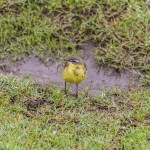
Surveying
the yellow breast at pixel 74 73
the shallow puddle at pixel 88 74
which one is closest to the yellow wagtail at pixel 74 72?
the yellow breast at pixel 74 73

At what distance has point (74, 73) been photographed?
28.3 feet

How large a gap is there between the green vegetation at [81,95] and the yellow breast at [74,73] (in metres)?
0.28

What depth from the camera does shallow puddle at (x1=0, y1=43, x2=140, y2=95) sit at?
9320 mm

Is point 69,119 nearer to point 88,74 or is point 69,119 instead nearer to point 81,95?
point 81,95

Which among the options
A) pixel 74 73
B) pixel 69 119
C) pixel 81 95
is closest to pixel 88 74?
pixel 81 95

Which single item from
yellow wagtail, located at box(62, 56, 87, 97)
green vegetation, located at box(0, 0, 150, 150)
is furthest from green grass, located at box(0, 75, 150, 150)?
yellow wagtail, located at box(62, 56, 87, 97)

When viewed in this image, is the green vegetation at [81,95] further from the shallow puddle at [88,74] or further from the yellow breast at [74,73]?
the yellow breast at [74,73]

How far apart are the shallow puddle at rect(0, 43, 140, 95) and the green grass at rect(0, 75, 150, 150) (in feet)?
1.12

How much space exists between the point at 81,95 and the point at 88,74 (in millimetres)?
891

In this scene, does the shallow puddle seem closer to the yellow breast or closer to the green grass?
the green grass

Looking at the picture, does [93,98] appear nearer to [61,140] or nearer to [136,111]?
[136,111]

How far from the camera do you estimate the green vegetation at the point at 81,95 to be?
7.52 m

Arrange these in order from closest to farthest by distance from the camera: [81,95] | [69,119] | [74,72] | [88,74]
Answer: [69,119]
[74,72]
[81,95]
[88,74]

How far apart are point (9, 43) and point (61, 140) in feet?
10.7
